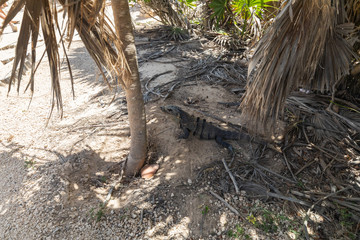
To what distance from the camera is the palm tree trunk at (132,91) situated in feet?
Answer: 7.56

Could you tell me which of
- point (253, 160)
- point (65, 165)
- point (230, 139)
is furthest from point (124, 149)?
point (253, 160)

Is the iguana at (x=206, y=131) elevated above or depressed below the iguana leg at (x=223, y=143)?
above

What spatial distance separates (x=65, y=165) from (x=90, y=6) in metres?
2.28

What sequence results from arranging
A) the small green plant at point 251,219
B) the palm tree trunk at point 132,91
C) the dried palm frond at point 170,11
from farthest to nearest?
the dried palm frond at point 170,11
the small green plant at point 251,219
the palm tree trunk at point 132,91

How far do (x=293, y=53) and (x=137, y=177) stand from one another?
2.50m

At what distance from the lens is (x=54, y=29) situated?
1.87 metres

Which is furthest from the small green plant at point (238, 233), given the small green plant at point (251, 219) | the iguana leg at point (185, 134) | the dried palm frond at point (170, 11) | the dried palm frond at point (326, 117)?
the dried palm frond at point (170, 11)

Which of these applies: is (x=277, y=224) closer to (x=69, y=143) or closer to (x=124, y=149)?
(x=124, y=149)

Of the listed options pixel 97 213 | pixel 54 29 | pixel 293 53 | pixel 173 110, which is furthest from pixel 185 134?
pixel 54 29

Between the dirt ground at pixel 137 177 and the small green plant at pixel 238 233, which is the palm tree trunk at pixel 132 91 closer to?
the dirt ground at pixel 137 177

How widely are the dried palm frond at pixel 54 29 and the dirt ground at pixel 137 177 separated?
294 mm

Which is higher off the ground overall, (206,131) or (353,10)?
(353,10)

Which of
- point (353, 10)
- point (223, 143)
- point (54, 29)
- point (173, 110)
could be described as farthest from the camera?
point (173, 110)

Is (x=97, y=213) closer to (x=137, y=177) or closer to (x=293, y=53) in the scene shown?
(x=137, y=177)
